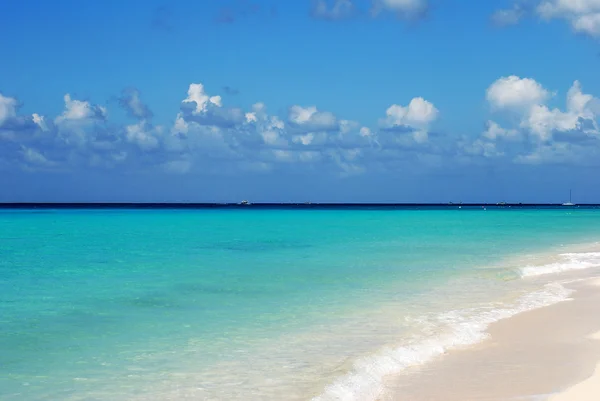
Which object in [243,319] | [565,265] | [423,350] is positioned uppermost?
[565,265]

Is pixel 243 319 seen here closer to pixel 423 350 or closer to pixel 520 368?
pixel 423 350

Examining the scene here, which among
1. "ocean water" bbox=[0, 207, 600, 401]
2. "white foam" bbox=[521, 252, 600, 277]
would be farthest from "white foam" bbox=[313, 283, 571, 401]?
"white foam" bbox=[521, 252, 600, 277]

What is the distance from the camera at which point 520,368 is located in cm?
752

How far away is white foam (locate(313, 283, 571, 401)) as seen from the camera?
22.4 feet

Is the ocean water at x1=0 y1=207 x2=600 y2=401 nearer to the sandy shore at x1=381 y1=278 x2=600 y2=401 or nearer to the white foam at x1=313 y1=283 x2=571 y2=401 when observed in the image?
the white foam at x1=313 y1=283 x2=571 y2=401

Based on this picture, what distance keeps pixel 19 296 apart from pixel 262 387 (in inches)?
372

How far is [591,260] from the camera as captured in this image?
21688 mm

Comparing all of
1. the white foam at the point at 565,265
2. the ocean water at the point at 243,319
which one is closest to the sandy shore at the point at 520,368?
the ocean water at the point at 243,319

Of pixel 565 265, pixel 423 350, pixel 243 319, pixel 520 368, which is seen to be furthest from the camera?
pixel 565 265

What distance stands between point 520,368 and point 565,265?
1375 cm

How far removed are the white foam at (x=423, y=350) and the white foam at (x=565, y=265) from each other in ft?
17.5

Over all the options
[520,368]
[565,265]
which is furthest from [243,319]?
[565,265]

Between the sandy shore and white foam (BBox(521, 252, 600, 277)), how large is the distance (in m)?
8.04

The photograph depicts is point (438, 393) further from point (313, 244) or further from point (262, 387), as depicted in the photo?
point (313, 244)
